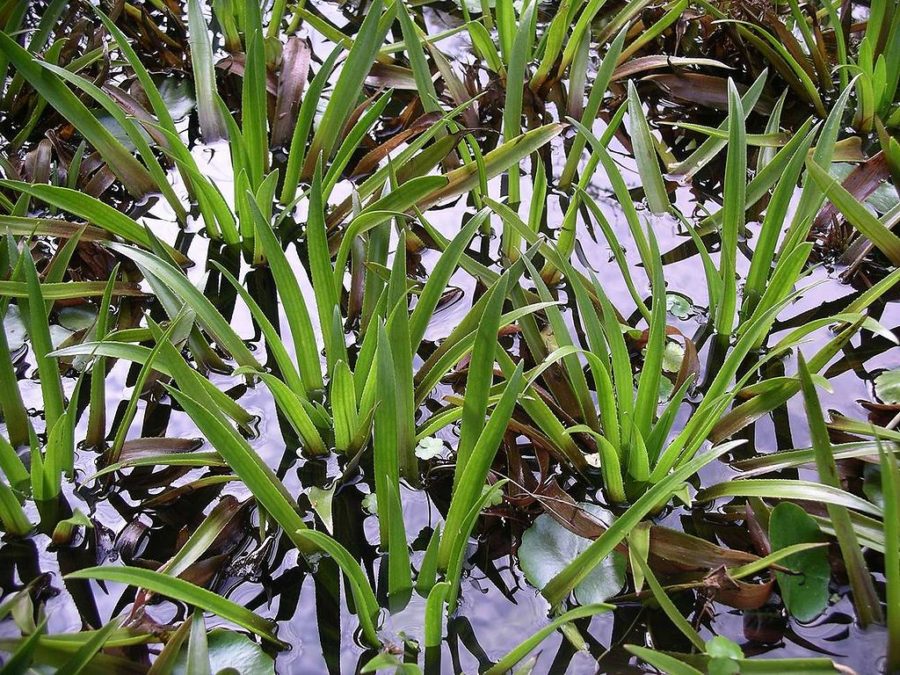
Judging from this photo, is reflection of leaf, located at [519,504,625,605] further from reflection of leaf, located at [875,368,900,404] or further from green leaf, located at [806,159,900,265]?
green leaf, located at [806,159,900,265]

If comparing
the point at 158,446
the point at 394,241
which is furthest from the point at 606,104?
the point at 158,446

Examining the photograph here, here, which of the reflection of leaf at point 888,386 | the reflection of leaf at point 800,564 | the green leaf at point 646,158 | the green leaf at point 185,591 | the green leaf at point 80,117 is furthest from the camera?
the green leaf at point 646,158

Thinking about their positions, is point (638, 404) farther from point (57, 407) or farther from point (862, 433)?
point (57, 407)

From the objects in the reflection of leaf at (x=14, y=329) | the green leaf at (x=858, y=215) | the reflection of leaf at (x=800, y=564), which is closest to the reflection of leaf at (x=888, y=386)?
the green leaf at (x=858, y=215)

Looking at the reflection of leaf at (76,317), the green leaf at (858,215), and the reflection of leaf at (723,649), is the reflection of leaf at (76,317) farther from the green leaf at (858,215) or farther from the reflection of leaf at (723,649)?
the green leaf at (858,215)

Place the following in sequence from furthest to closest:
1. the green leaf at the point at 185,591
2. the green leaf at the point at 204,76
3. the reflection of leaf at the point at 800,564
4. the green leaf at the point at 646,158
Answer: the green leaf at the point at 204,76 < the green leaf at the point at 646,158 < the reflection of leaf at the point at 800,564 < the green leaf at the point at 185,591

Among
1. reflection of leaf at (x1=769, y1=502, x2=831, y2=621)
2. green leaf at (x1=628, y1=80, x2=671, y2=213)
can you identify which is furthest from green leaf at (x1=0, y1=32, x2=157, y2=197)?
reflection of leaf at (x1=769, y1=502, x2=831, y2=621)

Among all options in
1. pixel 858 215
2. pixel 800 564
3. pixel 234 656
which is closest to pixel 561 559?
pixel 800 564
